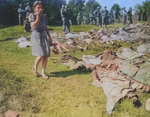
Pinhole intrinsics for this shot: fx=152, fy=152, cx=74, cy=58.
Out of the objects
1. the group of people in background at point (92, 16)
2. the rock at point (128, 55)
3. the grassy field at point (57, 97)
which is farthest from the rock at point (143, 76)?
the group of people in background at point (92, 16)

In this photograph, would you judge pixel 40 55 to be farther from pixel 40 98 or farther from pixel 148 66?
pixel 148 66

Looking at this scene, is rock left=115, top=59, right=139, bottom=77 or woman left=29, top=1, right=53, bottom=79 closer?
woman left=29, top=1, right=53, bottom=79

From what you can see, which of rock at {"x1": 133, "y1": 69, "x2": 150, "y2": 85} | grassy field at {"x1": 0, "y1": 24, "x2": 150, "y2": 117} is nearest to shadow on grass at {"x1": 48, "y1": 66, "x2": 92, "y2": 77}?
grassy field at {"x1": 0, "y1": 24, "x2": 150, "y2": 117}

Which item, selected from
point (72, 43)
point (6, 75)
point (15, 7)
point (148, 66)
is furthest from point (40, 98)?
point (15, 7)

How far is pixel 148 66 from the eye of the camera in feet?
12.7

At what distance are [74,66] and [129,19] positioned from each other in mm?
19706

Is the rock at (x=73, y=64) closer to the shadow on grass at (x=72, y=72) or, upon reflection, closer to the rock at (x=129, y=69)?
the shadow on grass at (x=72, y=72)

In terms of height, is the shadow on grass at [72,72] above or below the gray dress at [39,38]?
below

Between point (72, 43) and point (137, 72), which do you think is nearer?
point (137, 72)

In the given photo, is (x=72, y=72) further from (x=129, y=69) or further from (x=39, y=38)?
(x=129, y=69)

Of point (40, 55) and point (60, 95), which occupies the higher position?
point (40, 55)

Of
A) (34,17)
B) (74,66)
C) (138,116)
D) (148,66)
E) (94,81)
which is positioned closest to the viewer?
(138,116)

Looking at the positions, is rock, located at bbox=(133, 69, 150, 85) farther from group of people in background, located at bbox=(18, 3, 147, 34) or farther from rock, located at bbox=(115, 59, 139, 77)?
group of people in background, located at bbox=(18, 3, 147, 34)

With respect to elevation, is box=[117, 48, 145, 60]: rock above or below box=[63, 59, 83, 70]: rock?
above
